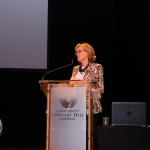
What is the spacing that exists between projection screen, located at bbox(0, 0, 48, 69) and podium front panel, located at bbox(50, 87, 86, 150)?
239 centimetres

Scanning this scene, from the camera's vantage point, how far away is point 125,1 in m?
6.03

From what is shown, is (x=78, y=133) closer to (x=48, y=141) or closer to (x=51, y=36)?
(x=48, y=141)

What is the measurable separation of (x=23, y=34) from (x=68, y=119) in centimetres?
267

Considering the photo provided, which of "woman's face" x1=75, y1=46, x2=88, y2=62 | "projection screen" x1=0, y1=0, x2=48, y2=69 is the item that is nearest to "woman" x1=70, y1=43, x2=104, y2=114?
"woman's face" x1=75, y1=46, x2=88, y2=62

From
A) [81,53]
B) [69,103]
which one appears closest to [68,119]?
[69,103]

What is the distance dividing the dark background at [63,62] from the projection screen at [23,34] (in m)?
0.14

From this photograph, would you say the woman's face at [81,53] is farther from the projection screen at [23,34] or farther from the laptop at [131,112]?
the projection screen at [23,34]

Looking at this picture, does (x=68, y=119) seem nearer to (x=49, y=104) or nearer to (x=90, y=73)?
(x=49, y=104)

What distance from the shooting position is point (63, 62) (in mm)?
6090

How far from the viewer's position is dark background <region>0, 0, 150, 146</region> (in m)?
6.07

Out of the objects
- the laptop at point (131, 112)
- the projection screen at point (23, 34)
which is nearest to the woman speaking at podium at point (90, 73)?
the laptop at point (131, 112)

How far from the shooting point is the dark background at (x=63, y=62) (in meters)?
6.07

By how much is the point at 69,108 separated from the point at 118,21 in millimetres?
2886

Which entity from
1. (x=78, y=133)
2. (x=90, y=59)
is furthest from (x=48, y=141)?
(x=90, y=59)
